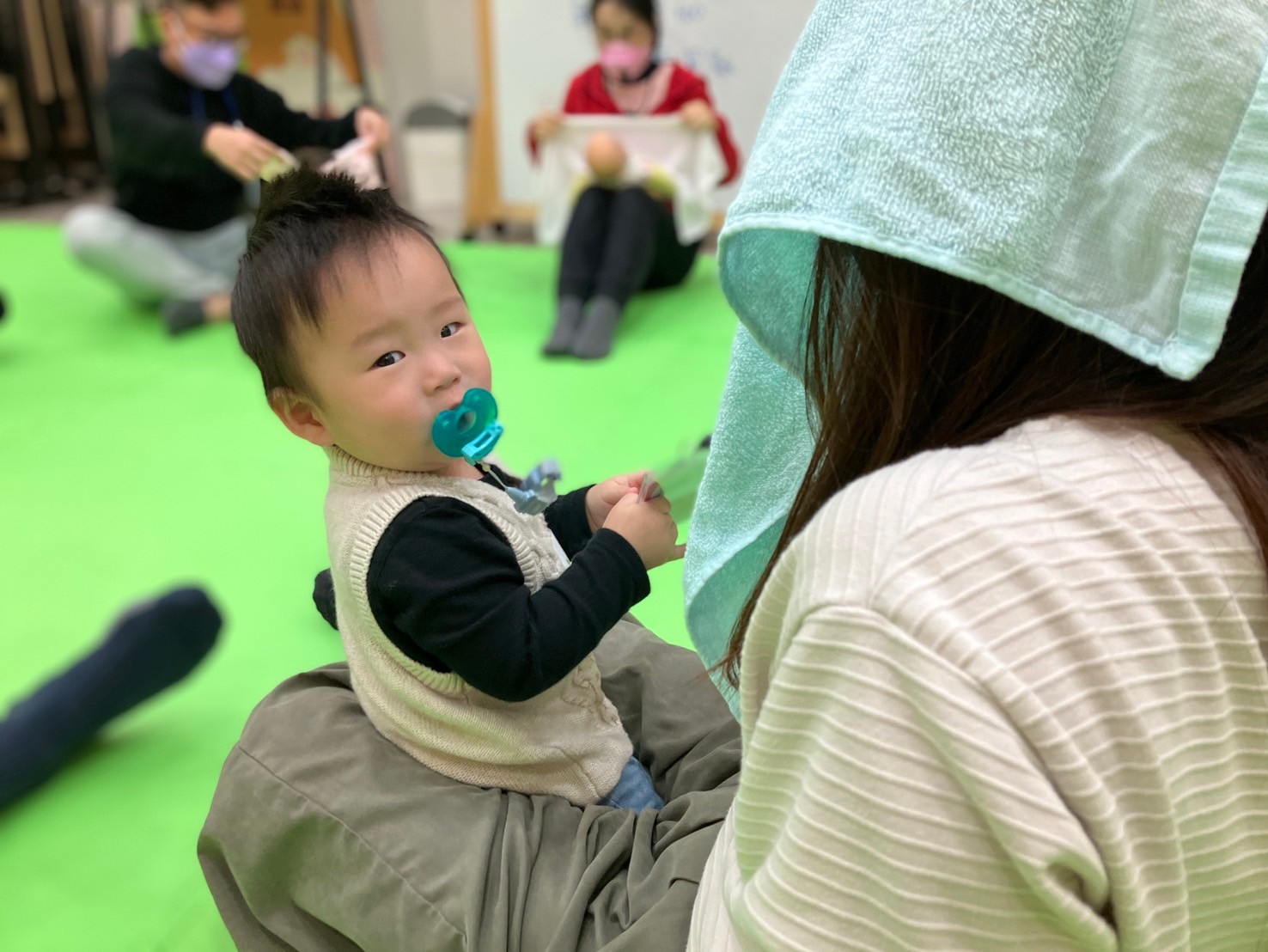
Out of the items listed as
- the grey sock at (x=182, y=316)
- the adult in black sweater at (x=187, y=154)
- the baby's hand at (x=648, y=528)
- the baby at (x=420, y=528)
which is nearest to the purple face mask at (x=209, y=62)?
the adult in black sweater at (x=187, y=154)

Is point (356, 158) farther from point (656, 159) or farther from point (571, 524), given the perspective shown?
point (571, 524)

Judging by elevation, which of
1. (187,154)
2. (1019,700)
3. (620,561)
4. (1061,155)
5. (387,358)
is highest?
(1061,155)

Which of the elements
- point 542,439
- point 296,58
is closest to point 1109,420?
point 542,439

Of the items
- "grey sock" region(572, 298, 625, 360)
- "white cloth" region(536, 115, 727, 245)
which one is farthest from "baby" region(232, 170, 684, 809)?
"white cloth" region(536, 115, 727, 245)

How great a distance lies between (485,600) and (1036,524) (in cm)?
39

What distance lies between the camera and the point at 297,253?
683 mm

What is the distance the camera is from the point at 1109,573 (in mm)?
344

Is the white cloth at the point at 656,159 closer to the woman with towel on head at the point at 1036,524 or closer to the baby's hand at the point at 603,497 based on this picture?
the baby's hand at the point at 603,497

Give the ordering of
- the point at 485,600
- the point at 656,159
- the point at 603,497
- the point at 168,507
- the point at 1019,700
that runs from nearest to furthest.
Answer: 1. the point at 1019,700
2. the point at 485,600
3. the point at 603,497
4. the point at 168,507
5. the point at 656,159

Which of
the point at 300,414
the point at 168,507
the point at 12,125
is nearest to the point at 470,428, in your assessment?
A: the point at 300,414

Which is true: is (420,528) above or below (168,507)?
above

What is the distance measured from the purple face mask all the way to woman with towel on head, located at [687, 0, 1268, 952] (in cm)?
188

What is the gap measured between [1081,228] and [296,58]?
310 cm

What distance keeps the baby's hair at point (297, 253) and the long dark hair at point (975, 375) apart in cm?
35
